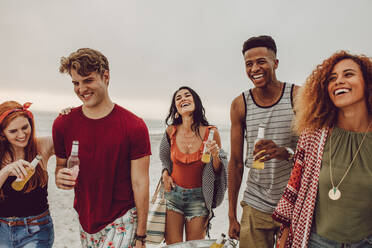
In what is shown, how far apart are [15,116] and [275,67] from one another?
2954 millimetres

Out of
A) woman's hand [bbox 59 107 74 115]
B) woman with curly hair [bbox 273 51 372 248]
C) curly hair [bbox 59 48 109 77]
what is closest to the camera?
woman with curly hair [bbox 273 51 372 248]

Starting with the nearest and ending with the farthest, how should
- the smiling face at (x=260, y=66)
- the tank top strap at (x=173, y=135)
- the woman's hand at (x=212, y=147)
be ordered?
the smiling face at (x=260, y=66) < the woman's hand at (x=212, y=147) < the tank top strap at (x=173, y=135)

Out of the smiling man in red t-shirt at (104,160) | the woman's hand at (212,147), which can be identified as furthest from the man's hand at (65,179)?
the woman's hand at (212,147)

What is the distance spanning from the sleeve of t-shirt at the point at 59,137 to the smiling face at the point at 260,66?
6.95 ft

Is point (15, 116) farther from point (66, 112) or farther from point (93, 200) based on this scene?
point (93, 200)

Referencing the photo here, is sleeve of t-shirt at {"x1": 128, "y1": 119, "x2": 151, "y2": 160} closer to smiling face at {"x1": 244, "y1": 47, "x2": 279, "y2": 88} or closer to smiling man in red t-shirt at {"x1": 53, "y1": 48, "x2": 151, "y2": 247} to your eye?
smiling man in red t-shirt at {"x1": 53, "y1": 48, "x2": 151, "y2": 247}

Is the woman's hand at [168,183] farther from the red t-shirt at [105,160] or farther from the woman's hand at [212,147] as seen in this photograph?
the red t-shirt at [105,160]

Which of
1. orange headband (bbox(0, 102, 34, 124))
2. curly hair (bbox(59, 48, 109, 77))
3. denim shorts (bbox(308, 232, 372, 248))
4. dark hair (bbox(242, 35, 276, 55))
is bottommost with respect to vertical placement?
denim shorts (bbox(308, 232, 372, 248))

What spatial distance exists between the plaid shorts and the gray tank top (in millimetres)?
1289

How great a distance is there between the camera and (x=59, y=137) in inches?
101

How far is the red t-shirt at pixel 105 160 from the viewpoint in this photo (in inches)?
94.9

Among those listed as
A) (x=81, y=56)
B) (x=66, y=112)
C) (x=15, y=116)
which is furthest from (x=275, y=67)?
(x=15, y=116)

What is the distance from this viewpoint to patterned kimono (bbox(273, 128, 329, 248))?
73.9 inches

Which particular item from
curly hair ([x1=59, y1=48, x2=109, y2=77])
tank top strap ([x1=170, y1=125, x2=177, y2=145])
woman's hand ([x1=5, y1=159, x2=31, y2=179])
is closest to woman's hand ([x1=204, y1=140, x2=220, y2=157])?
tank top strap ([x1=170, y1=125, x2=177, y2=145])
